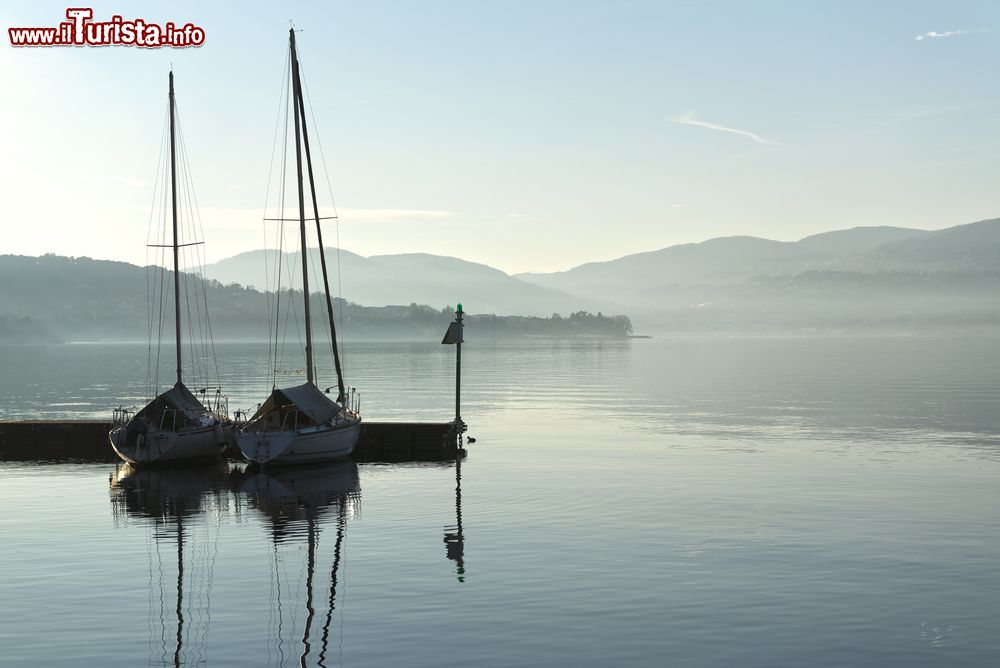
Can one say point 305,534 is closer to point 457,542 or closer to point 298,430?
point 457,542

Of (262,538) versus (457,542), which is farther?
(262,538)

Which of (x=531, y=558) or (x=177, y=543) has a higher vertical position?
(x=531, y=558)

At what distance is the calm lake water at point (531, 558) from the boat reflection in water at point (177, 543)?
10cm

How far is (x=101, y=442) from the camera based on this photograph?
170ft

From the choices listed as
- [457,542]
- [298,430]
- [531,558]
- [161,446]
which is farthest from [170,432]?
[531,558]

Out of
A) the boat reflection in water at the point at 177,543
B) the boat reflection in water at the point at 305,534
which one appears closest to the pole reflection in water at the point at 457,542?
the boat reflection in water at the point at 305,534

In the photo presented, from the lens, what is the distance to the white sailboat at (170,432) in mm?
45750

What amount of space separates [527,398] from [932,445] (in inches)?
1696

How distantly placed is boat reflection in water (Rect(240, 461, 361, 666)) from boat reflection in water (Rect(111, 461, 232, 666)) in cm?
137

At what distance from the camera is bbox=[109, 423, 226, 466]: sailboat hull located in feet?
150

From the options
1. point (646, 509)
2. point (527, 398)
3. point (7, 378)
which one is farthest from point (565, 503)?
point (7, 378)

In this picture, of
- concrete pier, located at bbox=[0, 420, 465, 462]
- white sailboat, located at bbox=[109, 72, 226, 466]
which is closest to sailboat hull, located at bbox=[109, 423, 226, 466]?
white sailboat, located at bbox=[109, 72, 226, 466]

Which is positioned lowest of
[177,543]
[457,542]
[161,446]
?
[177,543]

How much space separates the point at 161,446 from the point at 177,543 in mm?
17407
